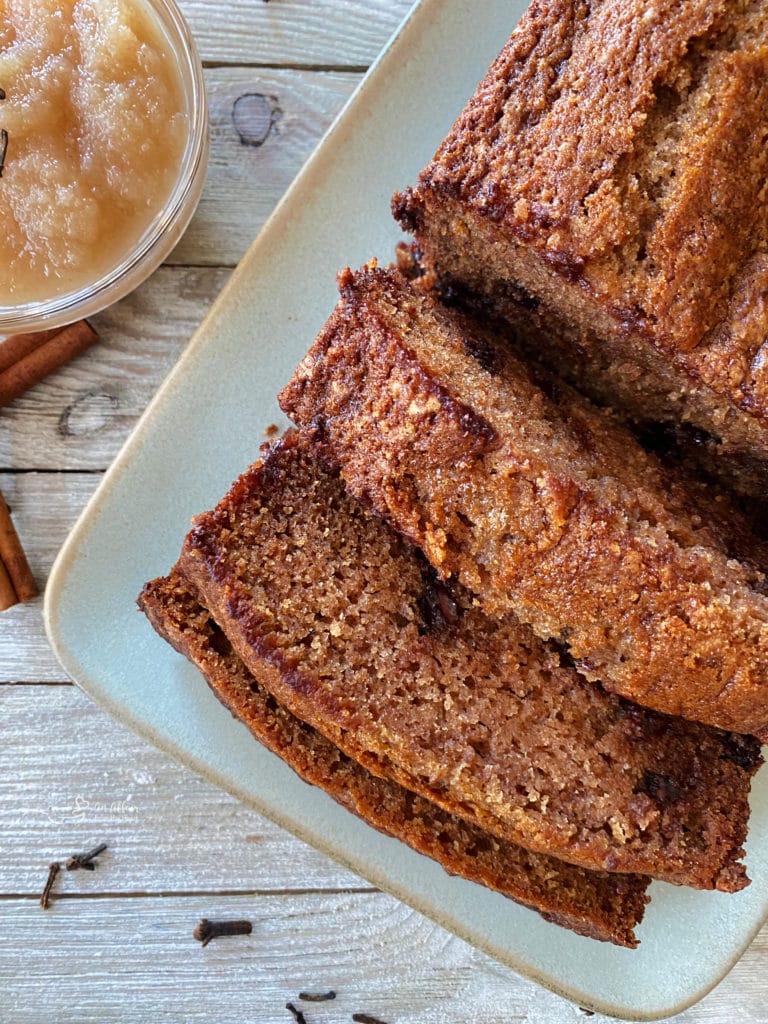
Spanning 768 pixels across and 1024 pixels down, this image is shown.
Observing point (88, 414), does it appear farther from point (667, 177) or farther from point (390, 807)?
point (667, 177)

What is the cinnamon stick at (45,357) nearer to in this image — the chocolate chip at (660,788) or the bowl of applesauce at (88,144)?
the bowl of applesauce at (88,144)

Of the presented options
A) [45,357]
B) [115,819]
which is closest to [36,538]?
[45,357]

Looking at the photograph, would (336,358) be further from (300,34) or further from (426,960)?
(426,960)

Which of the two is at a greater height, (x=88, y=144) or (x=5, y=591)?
(x=88, y=144)

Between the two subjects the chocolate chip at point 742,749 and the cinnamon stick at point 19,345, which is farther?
the cinnamon stick at point 19,345

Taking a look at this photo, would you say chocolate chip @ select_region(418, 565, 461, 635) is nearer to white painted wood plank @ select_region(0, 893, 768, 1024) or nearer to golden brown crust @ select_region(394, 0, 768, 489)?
golden brown crust @ select_region(394, 0, 768, 489)

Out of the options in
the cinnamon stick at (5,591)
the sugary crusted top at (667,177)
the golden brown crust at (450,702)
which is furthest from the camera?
the cinnamon stick at (5,591)

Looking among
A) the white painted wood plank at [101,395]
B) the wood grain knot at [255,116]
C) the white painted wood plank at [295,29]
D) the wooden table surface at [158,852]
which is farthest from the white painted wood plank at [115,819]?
the white painted wood plank at [295,29]

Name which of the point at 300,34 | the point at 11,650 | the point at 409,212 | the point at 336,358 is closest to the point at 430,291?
the point at 409,212
